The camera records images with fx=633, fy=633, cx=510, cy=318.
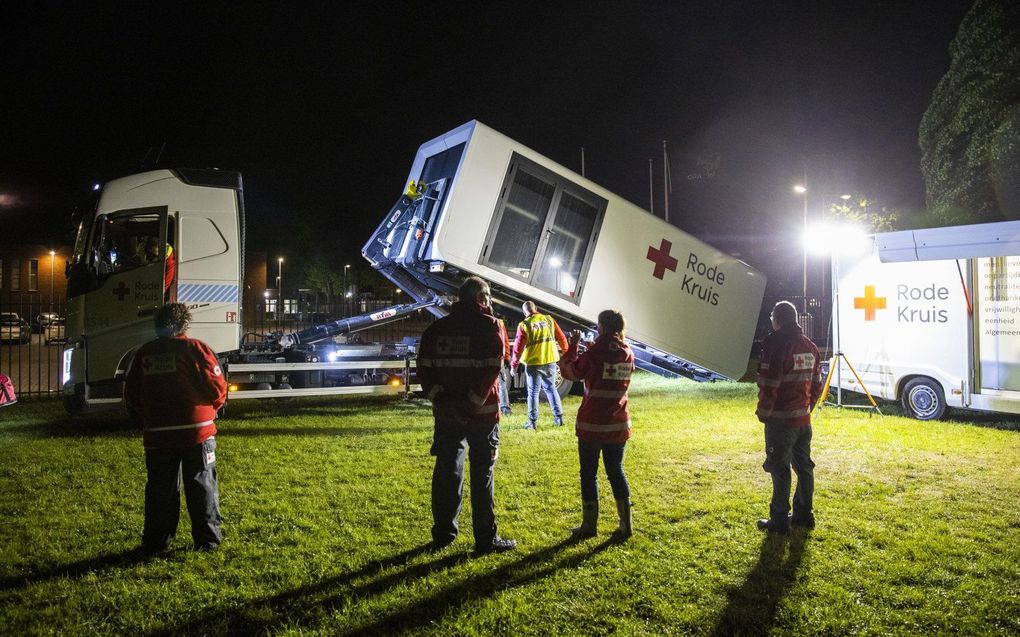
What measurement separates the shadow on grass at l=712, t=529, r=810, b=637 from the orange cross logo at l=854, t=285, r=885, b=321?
605 centimetres

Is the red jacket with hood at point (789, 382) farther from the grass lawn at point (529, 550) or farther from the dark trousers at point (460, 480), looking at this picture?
the dark trousers at point (460, 480)

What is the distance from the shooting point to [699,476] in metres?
6.04

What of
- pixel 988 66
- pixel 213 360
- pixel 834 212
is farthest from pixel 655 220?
pixel 834 212

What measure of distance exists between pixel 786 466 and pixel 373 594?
9.77 ft

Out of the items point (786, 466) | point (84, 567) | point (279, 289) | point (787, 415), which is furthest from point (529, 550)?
point (279, 289)

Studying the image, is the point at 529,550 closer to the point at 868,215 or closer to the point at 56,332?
the point at 868,215

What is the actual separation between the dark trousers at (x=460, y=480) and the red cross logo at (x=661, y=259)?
17.9ft

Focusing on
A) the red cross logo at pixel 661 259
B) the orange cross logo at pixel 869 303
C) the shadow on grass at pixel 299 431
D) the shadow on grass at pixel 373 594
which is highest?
the red cross logo at pixel 661 259

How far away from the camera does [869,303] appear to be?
9.43 metres

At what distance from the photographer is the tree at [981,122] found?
15.0 m

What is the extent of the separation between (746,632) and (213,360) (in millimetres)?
3589

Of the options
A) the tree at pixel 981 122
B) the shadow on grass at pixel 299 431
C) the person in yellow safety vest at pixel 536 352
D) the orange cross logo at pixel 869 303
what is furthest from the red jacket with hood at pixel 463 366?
the tree at pixel 981 122

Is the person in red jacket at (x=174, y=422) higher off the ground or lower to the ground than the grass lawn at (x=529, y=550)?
higher

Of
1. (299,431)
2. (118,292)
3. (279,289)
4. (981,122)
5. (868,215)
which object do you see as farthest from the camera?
(279,289)
